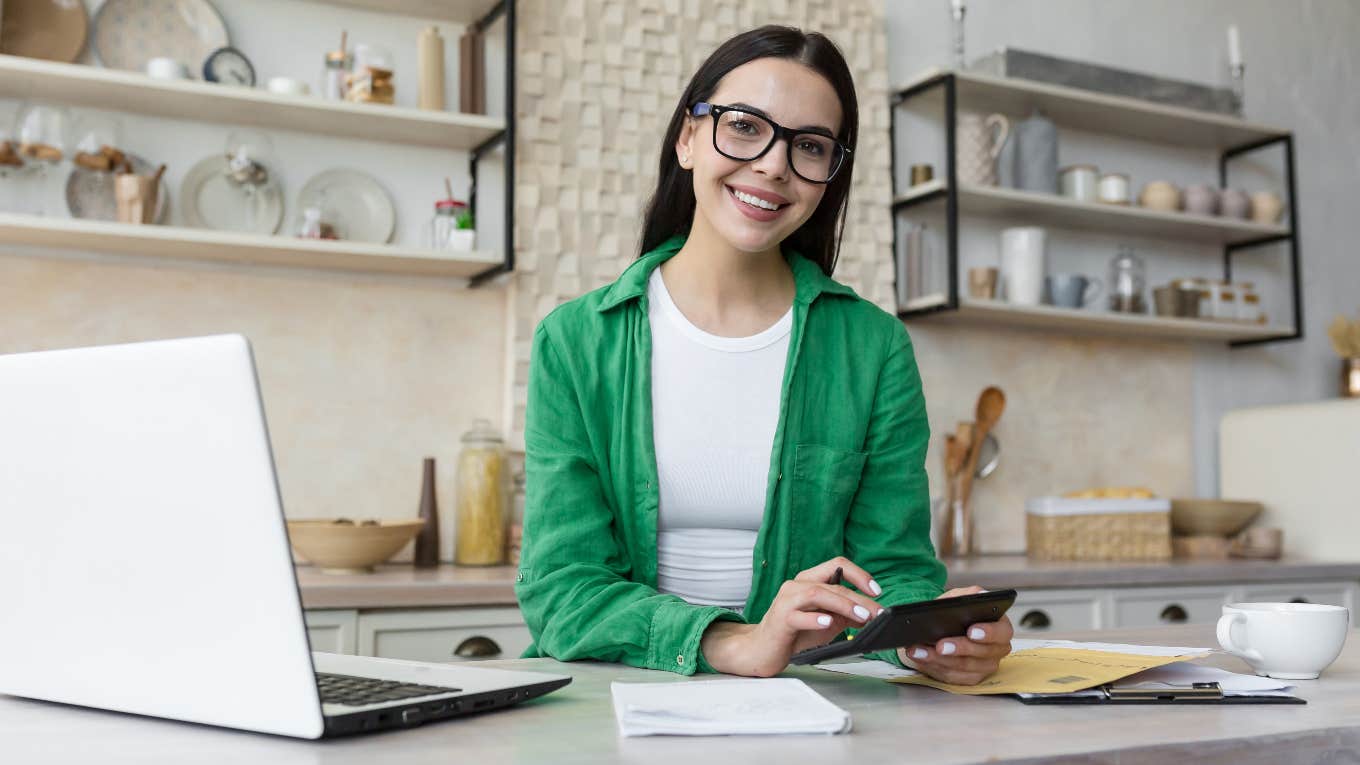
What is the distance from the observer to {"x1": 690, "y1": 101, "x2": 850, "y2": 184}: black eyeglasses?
142 centimetres

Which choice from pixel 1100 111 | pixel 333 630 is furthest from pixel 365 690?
pixel 1100 111

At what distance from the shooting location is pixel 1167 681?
104 cm

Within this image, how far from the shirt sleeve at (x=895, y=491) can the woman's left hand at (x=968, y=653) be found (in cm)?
33

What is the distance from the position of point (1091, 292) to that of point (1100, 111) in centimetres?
54

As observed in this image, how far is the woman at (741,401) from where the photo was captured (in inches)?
55.7

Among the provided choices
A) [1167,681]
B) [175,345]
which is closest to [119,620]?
[175,345]

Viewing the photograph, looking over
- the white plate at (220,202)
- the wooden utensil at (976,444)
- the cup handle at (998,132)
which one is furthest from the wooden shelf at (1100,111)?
the white plate at (220,202)

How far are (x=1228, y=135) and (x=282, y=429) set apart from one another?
9.63 ft

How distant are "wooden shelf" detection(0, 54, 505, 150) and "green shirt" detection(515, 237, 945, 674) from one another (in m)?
1.34

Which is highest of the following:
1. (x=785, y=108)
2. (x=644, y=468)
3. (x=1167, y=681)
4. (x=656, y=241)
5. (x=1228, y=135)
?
(x=1228, y=135)

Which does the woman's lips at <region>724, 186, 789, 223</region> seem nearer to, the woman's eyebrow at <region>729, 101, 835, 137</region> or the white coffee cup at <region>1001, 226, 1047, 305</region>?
the woman's eyebrow at <region>729, 101, 835, 137</region>

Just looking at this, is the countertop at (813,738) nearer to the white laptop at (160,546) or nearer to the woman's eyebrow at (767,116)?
the white laptop at (160,546)

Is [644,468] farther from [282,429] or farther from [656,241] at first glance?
[282,429]

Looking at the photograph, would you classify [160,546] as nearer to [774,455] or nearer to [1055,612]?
[774,455]
